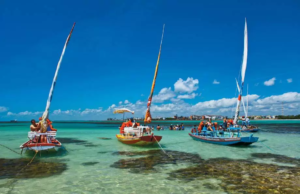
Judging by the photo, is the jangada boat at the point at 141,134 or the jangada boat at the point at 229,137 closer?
the jangada boat at the point at 141,134

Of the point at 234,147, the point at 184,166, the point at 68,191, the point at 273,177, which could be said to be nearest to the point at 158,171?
the point at 184,166

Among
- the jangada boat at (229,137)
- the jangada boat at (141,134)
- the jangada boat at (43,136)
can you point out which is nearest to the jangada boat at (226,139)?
the jangada boat at (229,137)

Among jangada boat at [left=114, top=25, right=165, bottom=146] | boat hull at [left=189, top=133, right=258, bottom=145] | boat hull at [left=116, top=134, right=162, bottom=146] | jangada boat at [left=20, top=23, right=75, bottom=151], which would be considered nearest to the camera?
jangada boat at [left=20, top=23, right=75, bottom=151]

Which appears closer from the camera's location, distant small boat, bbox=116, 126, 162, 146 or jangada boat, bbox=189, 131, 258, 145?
distant small boat, bbox=116, 126, 162, 146

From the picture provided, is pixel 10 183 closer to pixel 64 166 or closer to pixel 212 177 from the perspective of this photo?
pixel 64 166

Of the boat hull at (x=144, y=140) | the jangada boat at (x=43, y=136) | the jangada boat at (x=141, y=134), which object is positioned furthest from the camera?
the boat hull at (x=144, y=140)

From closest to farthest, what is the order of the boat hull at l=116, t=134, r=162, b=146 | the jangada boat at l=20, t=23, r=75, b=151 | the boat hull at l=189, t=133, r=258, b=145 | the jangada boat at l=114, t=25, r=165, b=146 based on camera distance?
the jangada boat at l=20, t=23, r=75, b=151
the jangada boat at l=114, t=25, r=165, b=146
the boat hull at l=116, t=134, r=162, b=146
the boat hull at l=189, t=133, r=258, b=145

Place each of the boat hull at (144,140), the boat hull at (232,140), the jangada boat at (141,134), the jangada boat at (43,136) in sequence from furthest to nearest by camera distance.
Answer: the boat hull at (232,140)
the boat hull at (144,140)
the jangada boat at (141,134)
the jangada boat at (43,136)

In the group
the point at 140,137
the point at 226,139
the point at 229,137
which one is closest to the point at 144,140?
the point at 140,137

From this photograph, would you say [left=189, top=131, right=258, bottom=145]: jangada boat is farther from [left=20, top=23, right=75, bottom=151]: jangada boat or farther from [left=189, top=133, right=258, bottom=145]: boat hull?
[left=20, top=23, right=75, bottom=151]: jangada boat

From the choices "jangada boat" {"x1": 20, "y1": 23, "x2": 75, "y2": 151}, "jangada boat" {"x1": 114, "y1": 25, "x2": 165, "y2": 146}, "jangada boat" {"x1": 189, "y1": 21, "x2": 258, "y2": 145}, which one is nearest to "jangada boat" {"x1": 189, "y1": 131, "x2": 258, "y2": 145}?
"jangada boat" {"x1": 189, "y1": 21, "x2": 258, "y2": 145}

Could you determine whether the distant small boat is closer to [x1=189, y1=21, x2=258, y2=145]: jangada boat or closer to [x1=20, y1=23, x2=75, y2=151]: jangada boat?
[x1=189, y1=21, x2=258, y2=145]: jangada boat

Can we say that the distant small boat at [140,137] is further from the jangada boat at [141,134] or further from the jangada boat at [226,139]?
the jangada boat at [226,139]

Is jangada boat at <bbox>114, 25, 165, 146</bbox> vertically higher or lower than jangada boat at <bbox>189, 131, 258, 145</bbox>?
higher
